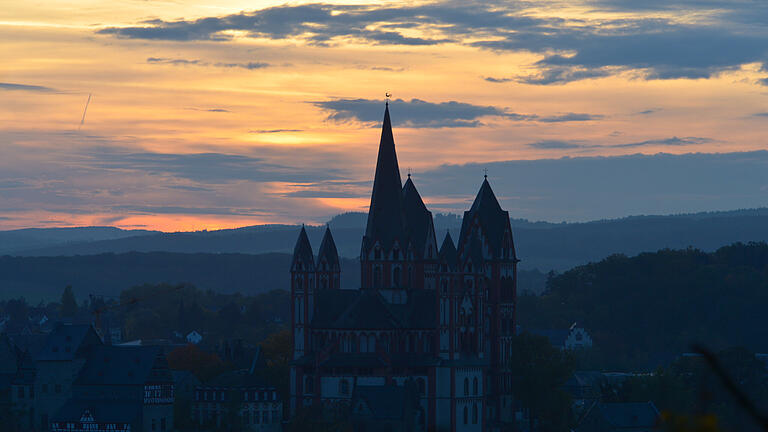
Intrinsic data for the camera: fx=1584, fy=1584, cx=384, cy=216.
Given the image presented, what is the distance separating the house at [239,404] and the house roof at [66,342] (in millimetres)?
12223

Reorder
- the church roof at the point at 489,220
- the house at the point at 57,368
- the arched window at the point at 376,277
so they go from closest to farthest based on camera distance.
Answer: the house at the point at 57,368 < the arched window at the point at 376,277 < the church roof at the point at 489,220

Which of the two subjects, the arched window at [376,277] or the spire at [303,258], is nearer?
the arched window at [376,277]

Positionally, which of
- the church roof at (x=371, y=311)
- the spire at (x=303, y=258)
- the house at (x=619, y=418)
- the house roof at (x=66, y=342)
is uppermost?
the spire at (x=303, y=258)

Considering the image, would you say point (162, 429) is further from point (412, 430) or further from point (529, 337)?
point (529, 337)

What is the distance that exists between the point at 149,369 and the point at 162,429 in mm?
6487

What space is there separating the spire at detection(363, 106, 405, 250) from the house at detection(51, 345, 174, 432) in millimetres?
24808

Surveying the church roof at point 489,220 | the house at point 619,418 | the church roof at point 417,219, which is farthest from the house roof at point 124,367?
the house at point 619,418

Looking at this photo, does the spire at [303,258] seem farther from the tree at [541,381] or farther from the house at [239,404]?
the tree at [541,381]

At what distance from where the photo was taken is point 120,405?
494 feet

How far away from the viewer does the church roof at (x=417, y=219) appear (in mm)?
163000

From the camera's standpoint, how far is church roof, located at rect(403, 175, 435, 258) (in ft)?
535

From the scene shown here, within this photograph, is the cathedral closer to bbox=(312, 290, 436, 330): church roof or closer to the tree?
bbox=(312, 290, 436, 330): church roof

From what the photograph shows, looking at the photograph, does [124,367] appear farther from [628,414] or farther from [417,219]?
[628,414]

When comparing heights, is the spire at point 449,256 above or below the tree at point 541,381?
above
